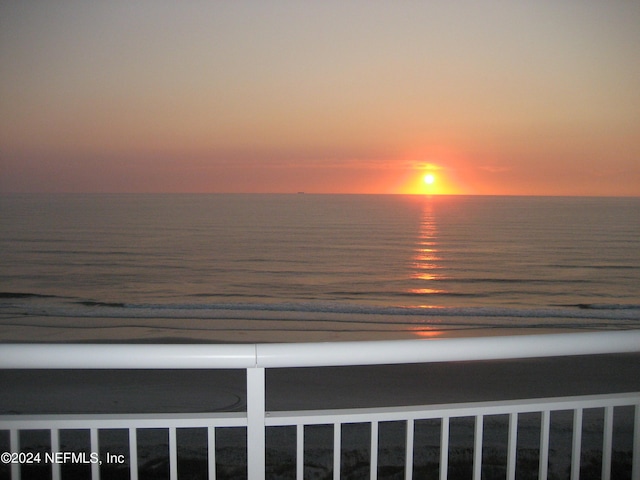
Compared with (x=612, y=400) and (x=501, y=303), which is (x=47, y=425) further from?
(x=501, y=303)

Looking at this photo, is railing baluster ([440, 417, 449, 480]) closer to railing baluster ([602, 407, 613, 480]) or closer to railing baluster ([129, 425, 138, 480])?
railing baluster ([602, 407, 613, 480])

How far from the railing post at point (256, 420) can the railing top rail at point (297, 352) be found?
51 millimetres

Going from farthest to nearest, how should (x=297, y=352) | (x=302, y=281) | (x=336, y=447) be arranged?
(x=302, y=281), (x=336, y=447), (x=297, y=352)

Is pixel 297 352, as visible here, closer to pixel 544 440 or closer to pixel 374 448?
pixel 374 448

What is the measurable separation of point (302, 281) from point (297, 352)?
16.4 metres

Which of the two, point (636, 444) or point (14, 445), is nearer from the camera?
point (14, 445)

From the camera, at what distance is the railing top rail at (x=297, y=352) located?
36.9 inches

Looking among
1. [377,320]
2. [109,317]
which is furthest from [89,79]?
[377,320]

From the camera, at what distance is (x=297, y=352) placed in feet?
3.18

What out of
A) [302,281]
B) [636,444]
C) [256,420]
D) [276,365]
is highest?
[276,365]

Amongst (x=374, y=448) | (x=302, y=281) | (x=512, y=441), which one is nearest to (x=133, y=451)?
(x=374, y=448)

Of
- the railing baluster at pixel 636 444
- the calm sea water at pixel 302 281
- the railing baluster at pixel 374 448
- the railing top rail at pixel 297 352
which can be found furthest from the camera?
the calm sea water at pixel 302 281

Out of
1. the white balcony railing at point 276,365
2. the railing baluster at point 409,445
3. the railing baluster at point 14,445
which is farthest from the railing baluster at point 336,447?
the railing baluster at point 14,445

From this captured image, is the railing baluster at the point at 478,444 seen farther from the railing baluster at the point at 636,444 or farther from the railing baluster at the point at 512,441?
the railing baluster at the point at 636,444
